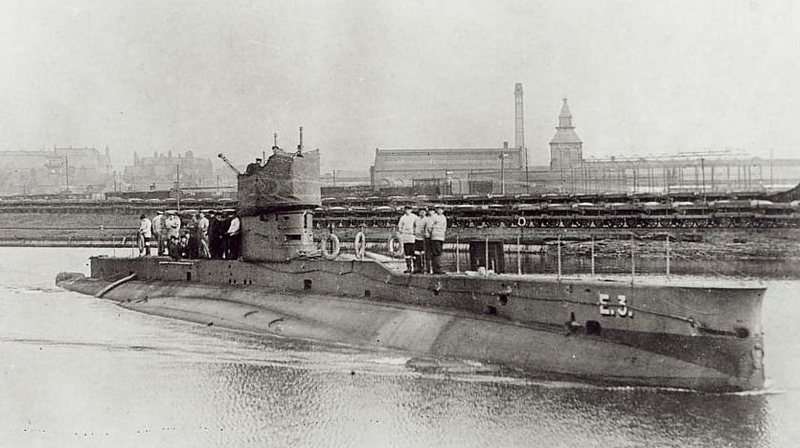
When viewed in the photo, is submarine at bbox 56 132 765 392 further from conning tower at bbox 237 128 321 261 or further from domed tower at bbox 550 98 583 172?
domed tower at bbox 550 98 583 172

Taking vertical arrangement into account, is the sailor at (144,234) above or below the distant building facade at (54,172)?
below

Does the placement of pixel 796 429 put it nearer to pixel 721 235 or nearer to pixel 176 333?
pixel 176 333

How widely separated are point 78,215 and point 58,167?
43896mm

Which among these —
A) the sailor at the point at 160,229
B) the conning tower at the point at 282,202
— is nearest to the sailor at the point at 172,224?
the sailor at the point at 160,229

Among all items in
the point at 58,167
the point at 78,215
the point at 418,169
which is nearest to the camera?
the point at 78,215

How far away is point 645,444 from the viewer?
1028 cm

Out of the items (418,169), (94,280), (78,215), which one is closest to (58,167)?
(78,215)

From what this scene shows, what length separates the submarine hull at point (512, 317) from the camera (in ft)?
39.6

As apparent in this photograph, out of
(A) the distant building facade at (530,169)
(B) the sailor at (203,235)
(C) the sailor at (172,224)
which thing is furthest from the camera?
(A) the distant building facade at (530,169)

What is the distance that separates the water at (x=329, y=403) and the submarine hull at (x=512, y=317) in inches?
16.4

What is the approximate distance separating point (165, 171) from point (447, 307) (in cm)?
11299

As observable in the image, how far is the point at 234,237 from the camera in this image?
69.4ft

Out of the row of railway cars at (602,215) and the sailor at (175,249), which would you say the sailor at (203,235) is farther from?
the row of railway cars at (602,215)

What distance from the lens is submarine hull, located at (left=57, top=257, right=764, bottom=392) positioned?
12.1 m
